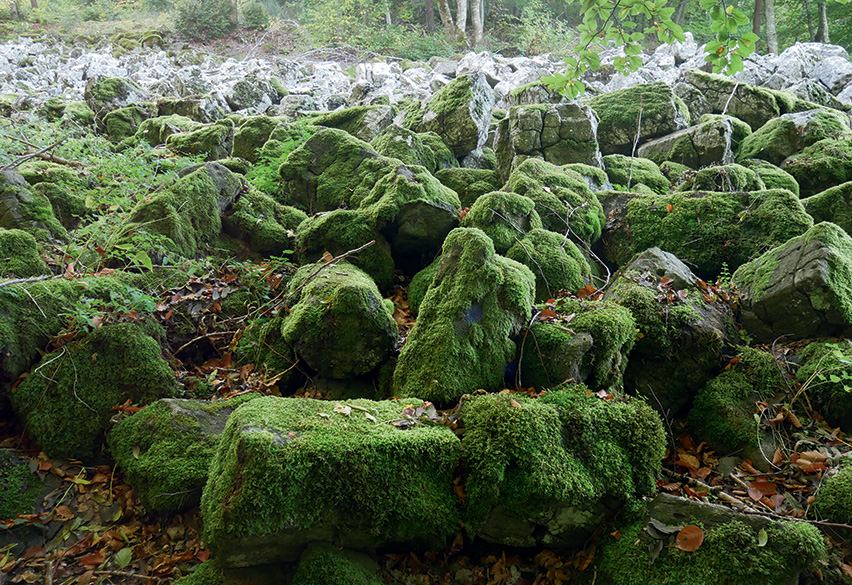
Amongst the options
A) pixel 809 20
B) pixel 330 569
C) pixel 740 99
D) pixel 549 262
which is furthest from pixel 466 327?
pixel 809 20

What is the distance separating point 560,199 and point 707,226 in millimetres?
1925

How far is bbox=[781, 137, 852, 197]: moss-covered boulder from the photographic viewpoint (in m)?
7.76

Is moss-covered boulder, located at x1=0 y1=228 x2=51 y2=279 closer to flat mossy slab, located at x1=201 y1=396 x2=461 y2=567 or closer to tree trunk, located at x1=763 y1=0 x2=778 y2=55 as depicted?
flat mossy slab, located at x1=201 y1=396 x2=461 y2=567

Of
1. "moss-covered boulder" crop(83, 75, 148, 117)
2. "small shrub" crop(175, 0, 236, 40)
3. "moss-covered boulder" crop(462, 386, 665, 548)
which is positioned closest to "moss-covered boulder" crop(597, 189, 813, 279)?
"moss-covered boulder" crop(462, 386, 665, 548)

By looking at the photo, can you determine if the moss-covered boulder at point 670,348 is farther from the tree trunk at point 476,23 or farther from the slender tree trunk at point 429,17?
the slender tree trunk at point 429,17

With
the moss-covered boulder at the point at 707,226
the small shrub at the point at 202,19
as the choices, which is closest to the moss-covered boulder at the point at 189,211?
the moss-covered boulder at the point at 707,226

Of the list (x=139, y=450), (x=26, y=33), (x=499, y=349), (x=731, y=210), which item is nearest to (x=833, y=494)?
(x=499, y=349)

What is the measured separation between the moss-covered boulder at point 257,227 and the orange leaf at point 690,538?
5.16m

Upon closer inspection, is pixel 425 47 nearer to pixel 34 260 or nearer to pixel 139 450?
pixel 34 260

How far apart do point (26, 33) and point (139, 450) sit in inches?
1217

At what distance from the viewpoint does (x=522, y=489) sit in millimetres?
2994

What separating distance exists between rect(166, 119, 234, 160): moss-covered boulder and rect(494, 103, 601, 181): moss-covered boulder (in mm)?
5757

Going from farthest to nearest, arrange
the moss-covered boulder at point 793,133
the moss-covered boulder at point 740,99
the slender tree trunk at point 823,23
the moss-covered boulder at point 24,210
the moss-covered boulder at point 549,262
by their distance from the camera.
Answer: the slender tree trunk at point 823,23 → the moss-covered boulder at point 740,99 → the moss-covered boulder at point 793,133 → the moss-covered boulder at point 24,210 → the moss-covered boulder at point 549,262

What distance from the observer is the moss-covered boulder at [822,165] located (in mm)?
7762
